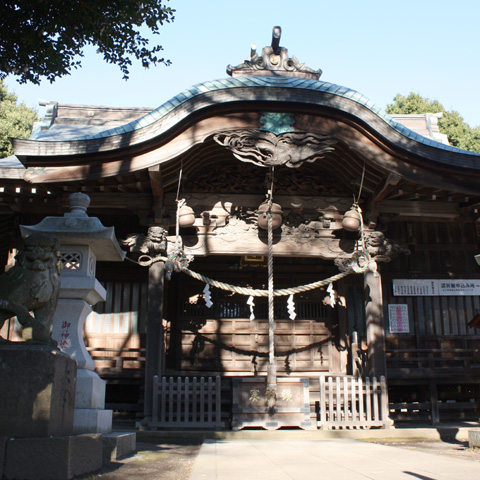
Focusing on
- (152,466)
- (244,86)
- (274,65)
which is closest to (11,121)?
(274,65)

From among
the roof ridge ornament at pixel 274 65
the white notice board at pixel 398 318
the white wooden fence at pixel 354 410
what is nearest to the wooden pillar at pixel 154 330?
the white wooden fence at pixel 354 410

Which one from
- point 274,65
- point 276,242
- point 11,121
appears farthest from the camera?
point 11,121

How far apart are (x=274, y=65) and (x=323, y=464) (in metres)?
8.33

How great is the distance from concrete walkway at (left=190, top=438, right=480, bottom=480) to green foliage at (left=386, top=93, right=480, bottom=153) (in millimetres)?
25452

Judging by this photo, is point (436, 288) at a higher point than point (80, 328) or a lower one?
higher

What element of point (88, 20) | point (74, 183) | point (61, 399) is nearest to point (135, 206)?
point (74, 183)

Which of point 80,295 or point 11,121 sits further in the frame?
point 11,121

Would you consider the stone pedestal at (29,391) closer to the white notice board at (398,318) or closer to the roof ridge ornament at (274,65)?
the roof ridge ornament at (274,65)

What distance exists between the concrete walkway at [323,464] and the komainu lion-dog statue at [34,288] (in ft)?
6.25

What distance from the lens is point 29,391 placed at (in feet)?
12.1

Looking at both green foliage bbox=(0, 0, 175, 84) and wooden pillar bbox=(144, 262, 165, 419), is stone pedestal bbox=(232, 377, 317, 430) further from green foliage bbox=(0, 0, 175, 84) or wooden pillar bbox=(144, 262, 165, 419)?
green foliage bbox=(0, 0, 175, 84)

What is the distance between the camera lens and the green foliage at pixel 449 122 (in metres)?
28.5

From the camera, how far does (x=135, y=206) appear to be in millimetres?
10430

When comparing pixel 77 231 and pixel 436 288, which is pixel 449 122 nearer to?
pixel 436 288
